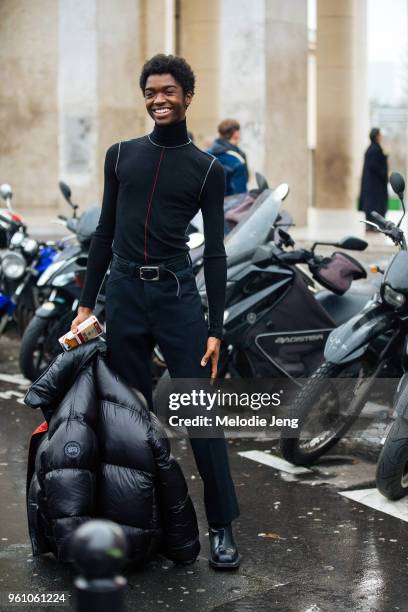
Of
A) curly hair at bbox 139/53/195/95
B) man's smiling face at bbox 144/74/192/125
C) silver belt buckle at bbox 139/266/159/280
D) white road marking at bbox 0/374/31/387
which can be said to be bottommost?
white road marking at bbox 0/374/31/387

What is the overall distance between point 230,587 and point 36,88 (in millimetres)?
16360

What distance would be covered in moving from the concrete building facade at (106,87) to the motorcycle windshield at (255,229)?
11.2 meters

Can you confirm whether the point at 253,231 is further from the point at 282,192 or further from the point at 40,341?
the point at 40,341

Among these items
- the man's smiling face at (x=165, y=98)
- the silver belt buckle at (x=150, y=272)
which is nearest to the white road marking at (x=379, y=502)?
the silver belt buckle at (x=150, y=272)

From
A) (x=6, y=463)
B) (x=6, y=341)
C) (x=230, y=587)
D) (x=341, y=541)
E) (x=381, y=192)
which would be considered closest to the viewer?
(x=230, y=587)

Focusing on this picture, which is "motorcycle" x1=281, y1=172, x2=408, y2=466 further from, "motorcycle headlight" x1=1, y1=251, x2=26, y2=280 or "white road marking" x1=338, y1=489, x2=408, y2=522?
"motorcycle headlight" x1=1, y1=251, x2=26, y2=280

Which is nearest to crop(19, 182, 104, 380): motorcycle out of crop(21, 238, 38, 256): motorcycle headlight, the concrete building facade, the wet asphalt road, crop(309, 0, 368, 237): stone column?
crop(21, 238, 38, 256): motorcycle headlight

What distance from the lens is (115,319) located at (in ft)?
16.1

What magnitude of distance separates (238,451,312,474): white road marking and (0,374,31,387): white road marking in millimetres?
2607

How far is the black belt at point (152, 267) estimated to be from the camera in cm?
482

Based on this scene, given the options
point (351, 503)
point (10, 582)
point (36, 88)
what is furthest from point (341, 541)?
point (36, 88)

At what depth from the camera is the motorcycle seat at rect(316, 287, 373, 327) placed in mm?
7773

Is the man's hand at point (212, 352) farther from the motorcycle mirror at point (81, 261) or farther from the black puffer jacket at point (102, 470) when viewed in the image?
the motorcycle mirror at point (81, 261)

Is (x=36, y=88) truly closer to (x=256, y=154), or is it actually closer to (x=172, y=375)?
(x=256, y=154)
